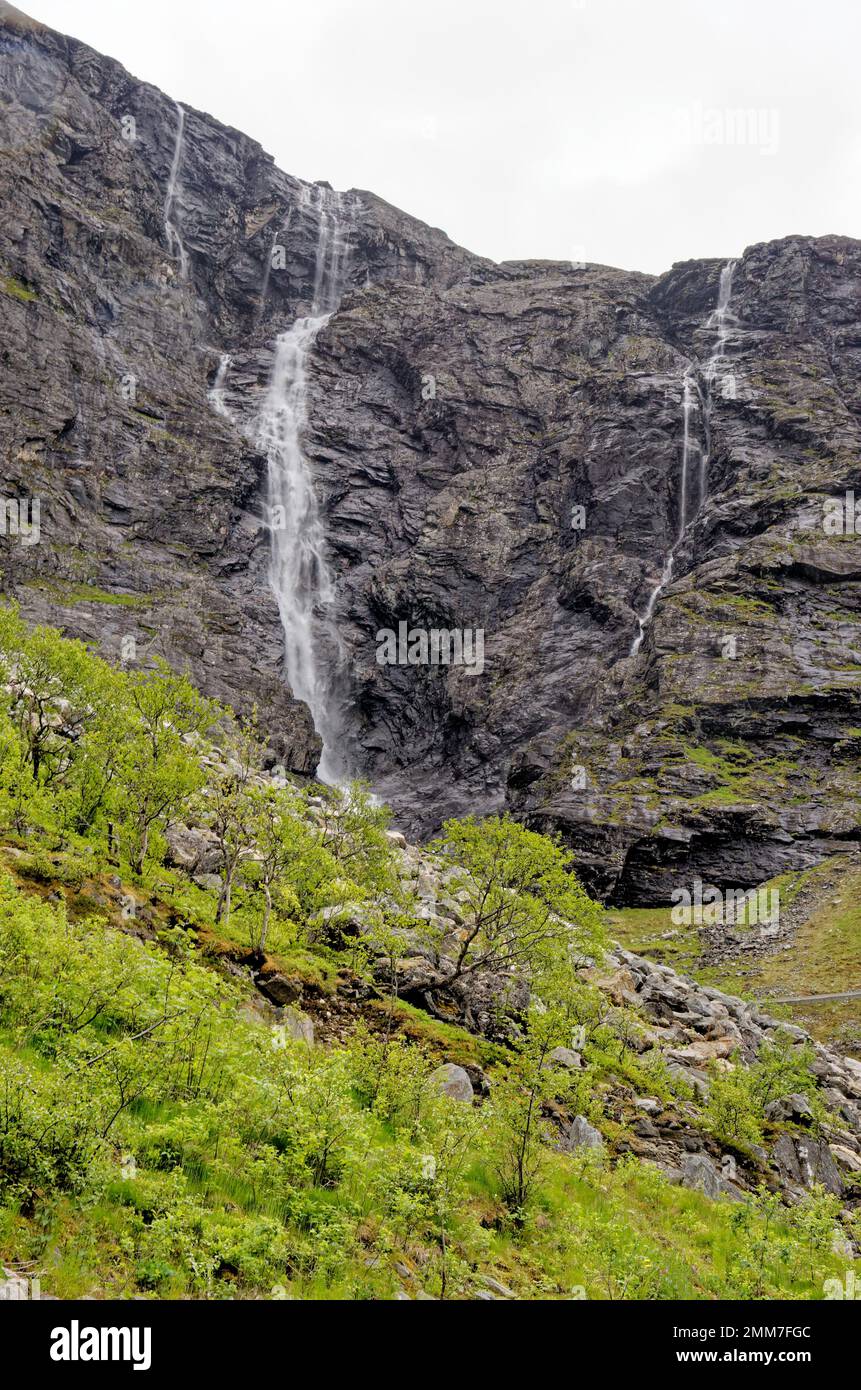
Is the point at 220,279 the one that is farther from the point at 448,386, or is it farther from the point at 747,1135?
the point at 747,1135

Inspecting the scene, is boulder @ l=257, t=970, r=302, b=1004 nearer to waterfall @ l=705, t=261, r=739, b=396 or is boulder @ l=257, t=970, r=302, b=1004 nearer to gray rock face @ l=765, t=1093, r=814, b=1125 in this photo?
gray rock face @ l=765, t=1093, r=814, b=1125

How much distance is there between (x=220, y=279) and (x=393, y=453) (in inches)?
1717

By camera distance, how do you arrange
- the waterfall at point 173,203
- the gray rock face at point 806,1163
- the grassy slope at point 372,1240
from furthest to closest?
the waterfall at point 173,203 < the gray rock face at point 806,1163 < the grassy slope at point 372,1240

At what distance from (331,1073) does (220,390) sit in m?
110

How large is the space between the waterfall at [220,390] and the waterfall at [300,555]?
16.9 ft

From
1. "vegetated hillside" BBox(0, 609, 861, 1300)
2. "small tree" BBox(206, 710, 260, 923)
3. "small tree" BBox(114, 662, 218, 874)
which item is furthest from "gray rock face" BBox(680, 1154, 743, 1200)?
"small tree" BBox(114, 662, 218, 874)

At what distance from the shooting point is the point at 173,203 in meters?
125

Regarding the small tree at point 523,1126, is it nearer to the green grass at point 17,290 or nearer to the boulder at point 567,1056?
the boulder at point 567,1056

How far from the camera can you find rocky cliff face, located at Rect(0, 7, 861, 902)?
69188 millimetres

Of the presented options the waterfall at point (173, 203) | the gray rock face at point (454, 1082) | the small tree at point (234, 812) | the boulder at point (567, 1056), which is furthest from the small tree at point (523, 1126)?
the waterfall at point (173, 203)

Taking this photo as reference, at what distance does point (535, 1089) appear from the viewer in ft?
41.7

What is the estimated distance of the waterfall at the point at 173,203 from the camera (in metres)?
→ 118

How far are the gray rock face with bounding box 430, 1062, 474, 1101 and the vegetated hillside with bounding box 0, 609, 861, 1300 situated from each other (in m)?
0.07
